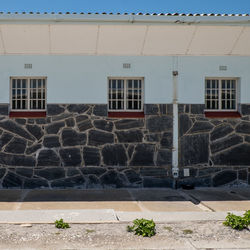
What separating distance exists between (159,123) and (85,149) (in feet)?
7.54


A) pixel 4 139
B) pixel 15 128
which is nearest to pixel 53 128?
pixel 15 128

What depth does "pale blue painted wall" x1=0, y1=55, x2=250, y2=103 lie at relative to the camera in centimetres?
1051

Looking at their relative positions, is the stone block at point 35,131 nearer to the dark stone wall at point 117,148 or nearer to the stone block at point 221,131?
the dark stone wall at point 117,148

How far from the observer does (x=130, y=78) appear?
431 inches

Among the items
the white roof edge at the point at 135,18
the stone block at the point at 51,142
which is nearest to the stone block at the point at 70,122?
the stone block at the point at 51,142

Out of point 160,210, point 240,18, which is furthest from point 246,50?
point 160,210

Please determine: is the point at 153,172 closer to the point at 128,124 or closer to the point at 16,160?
the point at 128,124

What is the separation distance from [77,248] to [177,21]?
6.68 meters

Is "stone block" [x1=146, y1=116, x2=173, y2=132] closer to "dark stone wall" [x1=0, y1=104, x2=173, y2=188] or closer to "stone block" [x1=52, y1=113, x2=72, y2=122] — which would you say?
"dark stone wall" [x1=0, y1=104, x2=173, y2=188]

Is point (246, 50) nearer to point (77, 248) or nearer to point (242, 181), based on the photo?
point (242, 181)

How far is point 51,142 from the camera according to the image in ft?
34.6

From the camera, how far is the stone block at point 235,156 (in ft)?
36.2

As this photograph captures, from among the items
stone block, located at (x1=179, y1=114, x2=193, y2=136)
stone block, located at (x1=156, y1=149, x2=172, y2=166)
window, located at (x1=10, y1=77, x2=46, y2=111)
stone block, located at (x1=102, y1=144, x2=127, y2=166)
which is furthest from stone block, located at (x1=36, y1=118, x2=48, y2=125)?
stone block, located at (x1=179, y1=114, x2=193, y2=136)

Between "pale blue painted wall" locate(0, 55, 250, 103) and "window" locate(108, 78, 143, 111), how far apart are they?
0.26m
